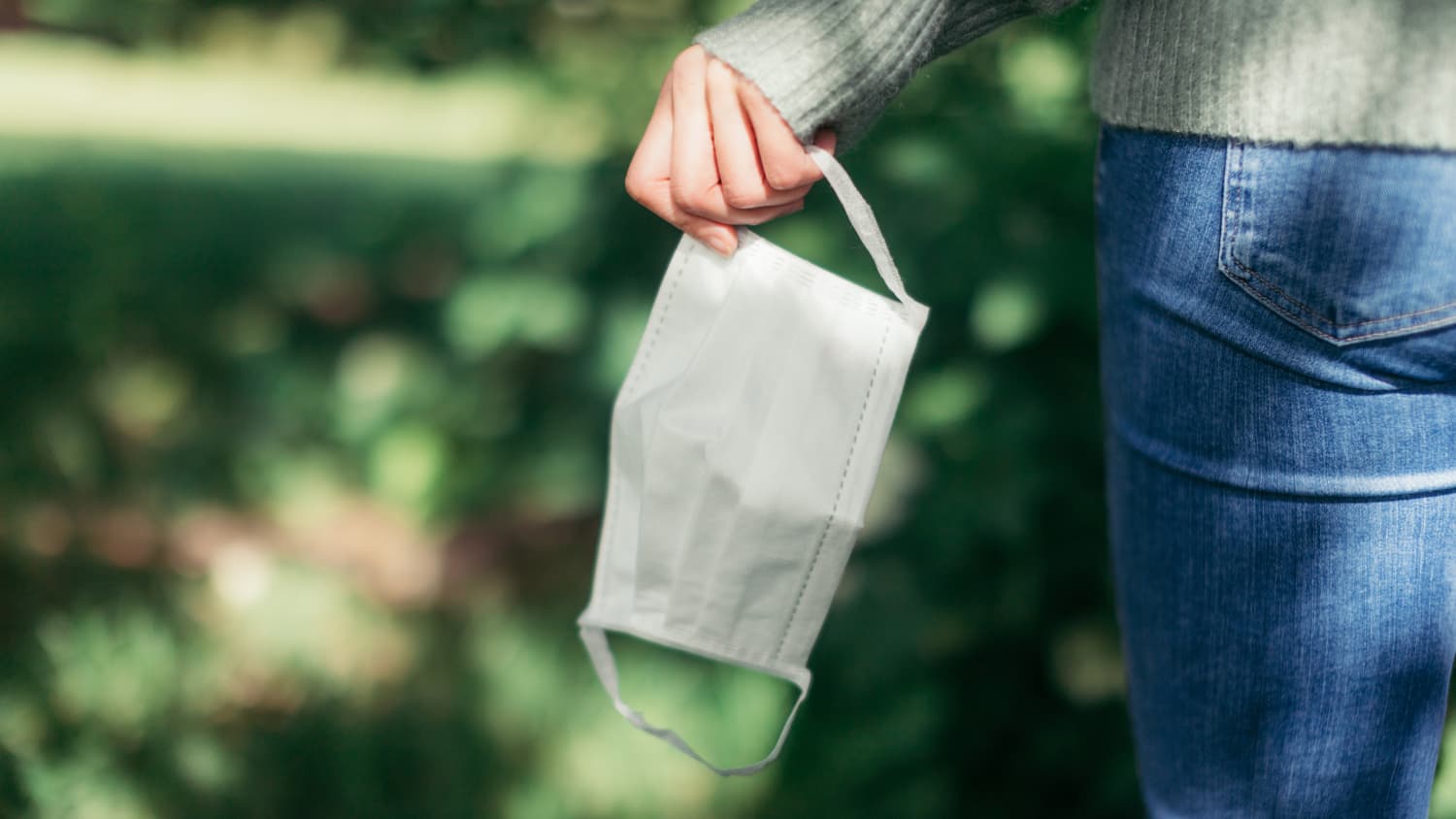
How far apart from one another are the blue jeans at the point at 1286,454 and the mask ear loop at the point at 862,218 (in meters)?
0.19

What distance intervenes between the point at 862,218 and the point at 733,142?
0.53 feet

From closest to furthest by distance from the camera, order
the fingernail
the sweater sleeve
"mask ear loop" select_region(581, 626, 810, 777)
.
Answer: the sweater sleeve → the fingernail → "mask ear loop" select_region(581, 626, 810, 777)

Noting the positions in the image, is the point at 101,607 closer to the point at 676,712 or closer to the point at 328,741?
the point at 328,741

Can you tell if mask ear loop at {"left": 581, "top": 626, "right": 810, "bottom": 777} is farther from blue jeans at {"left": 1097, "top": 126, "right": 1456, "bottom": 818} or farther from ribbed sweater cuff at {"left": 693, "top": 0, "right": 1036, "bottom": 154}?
ribbed sweater cuff at {"left": 693, "top": 0, "right": 1036, "bottom": 154}

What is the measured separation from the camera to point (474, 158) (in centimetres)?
218

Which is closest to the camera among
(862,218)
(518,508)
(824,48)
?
(824,48)

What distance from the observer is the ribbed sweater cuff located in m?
0.82

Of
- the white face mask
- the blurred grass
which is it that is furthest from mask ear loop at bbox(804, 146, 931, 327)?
the blurred grass

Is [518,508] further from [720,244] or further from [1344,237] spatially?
[1344,237]

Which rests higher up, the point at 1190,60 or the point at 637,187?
the point at 1190,60

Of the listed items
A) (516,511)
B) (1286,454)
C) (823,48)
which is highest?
(823,48)

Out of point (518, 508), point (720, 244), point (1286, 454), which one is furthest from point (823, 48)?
point (518, 508)

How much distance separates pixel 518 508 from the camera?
7.31ft

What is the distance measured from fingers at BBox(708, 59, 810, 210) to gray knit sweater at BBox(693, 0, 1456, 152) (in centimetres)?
2
